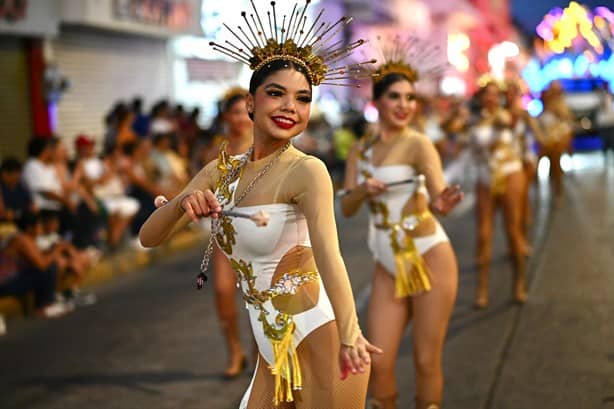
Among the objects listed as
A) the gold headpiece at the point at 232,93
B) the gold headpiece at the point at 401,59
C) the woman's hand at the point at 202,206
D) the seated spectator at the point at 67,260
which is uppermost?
the gold headpiece at the point at 401,59

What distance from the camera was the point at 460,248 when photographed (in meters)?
13.1

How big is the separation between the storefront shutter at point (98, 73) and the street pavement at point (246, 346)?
246 inches

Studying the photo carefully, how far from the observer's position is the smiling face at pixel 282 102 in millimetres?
3742

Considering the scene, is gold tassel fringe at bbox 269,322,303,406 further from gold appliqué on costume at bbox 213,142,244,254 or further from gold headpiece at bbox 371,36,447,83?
gold headpiece at bbox 371,36,447,83

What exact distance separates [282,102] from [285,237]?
0.53 meters

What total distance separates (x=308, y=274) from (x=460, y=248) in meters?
9.57

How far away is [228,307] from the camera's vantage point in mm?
7359

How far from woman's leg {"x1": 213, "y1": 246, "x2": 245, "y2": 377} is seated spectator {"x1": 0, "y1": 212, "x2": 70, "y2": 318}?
10.8 feet

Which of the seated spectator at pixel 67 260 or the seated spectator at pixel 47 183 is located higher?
the seated spectator at pixel 47 183

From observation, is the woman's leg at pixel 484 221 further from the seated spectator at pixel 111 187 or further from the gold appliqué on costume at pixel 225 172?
the gold appliqué on costume at pixel 225 172

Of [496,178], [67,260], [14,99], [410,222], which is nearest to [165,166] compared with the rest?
[67,260]

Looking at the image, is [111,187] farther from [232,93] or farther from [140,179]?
[232,93]

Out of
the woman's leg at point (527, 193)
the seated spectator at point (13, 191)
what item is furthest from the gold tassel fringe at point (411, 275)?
the seated spectator at point (13, 191)

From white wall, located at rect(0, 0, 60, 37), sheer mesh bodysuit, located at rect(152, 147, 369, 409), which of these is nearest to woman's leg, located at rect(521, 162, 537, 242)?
sheer mesh bodysuit, located at rect(152, 147, 369, 409)
